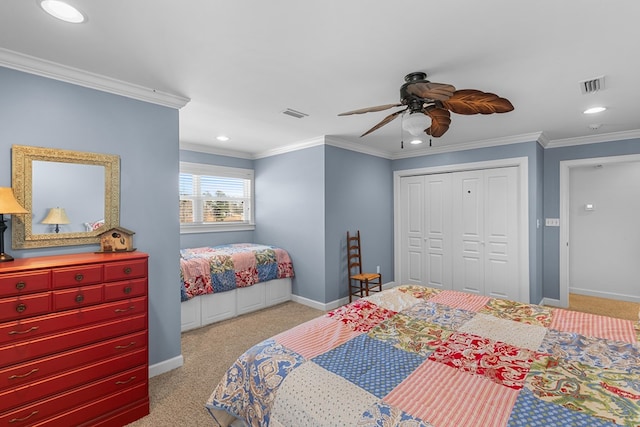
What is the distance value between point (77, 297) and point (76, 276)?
0.13m

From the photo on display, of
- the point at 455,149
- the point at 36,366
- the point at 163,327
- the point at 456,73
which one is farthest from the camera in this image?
the point at 455,149

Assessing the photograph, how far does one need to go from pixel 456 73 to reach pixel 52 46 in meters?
2.78

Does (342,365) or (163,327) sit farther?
(163,327)

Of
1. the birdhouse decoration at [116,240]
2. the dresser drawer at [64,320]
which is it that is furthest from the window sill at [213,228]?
the dresser drawer at [64,320]

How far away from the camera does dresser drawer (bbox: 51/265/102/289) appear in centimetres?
185

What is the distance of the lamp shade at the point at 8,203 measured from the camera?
1.86 metres

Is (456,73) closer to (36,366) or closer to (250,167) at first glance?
(36,366)

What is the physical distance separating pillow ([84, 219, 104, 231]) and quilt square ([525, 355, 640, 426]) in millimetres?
2923

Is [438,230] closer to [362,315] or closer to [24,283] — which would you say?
[362,315]

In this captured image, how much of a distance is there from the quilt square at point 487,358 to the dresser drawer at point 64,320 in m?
2.01

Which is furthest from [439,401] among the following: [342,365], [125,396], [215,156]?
[215,156]

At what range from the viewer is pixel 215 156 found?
5.08m

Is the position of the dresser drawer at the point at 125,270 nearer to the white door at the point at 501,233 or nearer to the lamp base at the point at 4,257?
the lamp base at the point at 4,257

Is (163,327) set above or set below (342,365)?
below
